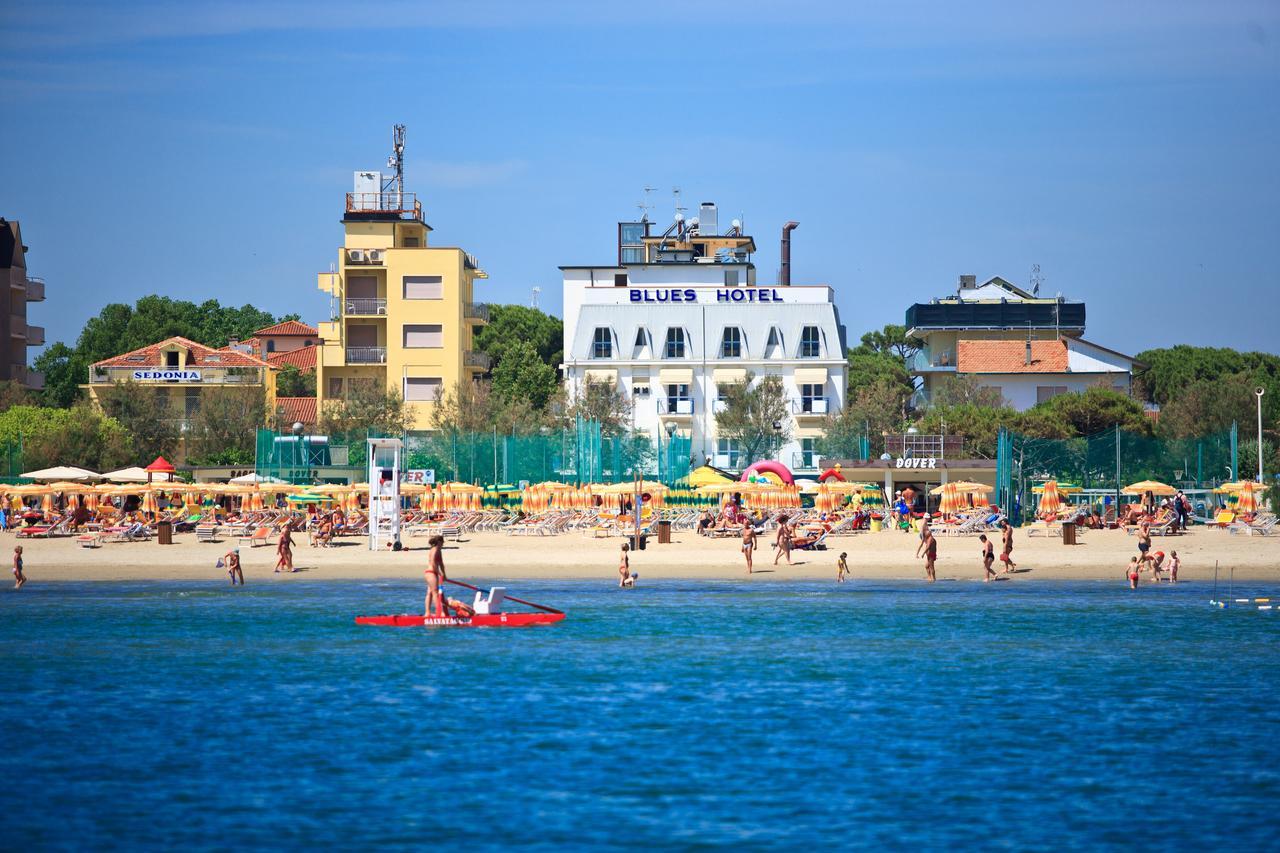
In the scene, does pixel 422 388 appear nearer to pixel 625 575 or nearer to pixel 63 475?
pixel 63 475

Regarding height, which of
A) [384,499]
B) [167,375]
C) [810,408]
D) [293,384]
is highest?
[293,384]

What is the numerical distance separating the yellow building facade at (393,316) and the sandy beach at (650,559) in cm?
3315

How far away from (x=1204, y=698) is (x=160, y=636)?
19300mm

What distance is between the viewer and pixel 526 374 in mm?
91562

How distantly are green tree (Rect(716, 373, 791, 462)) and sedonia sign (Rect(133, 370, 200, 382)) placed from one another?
2629 cm

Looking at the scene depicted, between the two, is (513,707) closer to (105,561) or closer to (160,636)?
(160,636)

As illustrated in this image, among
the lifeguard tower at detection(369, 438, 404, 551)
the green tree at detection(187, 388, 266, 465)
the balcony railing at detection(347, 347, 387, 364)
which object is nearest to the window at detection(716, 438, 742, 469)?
the balcony railing at detection(347, 347, 387, 364)

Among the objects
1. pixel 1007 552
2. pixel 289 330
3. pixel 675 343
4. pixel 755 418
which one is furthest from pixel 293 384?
pixel 1007 552

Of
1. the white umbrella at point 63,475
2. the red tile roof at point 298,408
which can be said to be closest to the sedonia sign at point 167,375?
the red tile roof at point 298,408

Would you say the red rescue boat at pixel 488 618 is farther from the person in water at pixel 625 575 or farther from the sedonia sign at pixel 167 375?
the sedonia sign at pixel 167 375

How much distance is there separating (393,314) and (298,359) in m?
21.5

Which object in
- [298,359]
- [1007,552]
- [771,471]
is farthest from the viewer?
[298,359]

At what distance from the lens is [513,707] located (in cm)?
2320

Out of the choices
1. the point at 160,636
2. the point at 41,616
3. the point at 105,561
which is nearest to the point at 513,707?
the point at 160,636
